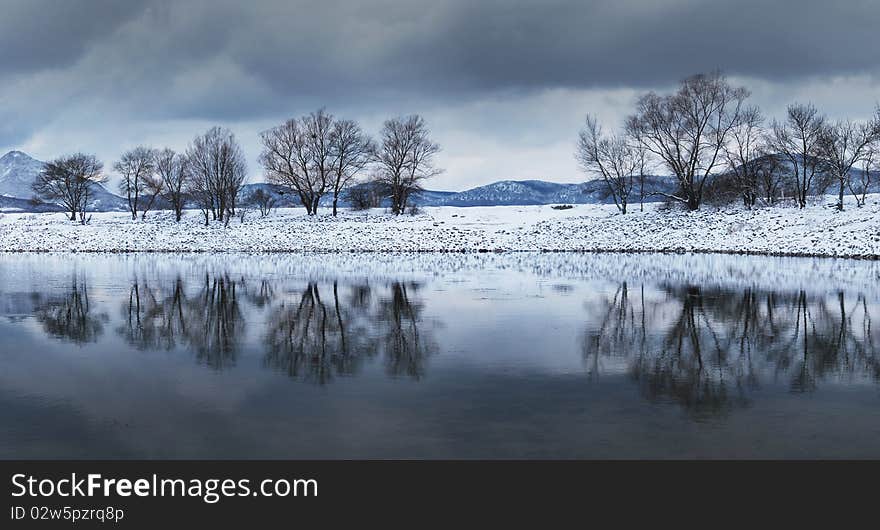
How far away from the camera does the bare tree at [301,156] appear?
74.2 m

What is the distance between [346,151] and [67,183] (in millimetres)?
35110

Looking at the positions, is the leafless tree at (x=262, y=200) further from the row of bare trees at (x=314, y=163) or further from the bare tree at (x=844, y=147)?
the bare tree at (x=844, y=147)

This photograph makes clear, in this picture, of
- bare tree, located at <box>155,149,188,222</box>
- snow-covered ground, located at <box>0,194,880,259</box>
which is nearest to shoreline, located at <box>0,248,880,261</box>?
snow-covered ground, located at <box>0,194,880,259</box>

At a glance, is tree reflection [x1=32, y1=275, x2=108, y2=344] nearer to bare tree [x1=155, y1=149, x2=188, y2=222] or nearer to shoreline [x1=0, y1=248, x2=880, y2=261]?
shoreline [x1=0, y1=248, x2=880, y2=261]

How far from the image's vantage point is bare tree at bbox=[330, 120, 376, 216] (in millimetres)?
75438

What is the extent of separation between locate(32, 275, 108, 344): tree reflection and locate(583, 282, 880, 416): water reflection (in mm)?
9243

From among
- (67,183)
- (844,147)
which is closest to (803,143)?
(844,147)

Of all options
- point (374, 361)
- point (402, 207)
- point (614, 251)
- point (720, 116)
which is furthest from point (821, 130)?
point (374, 361)

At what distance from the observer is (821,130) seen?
62.1 metres

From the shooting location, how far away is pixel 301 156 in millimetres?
74562

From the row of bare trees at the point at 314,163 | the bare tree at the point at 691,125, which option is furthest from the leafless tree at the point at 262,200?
the bare tree at the point at 691,125

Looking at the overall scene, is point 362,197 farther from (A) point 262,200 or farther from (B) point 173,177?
(B) point 173,177

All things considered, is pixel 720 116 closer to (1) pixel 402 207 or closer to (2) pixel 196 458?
(1) pixel 402 207
